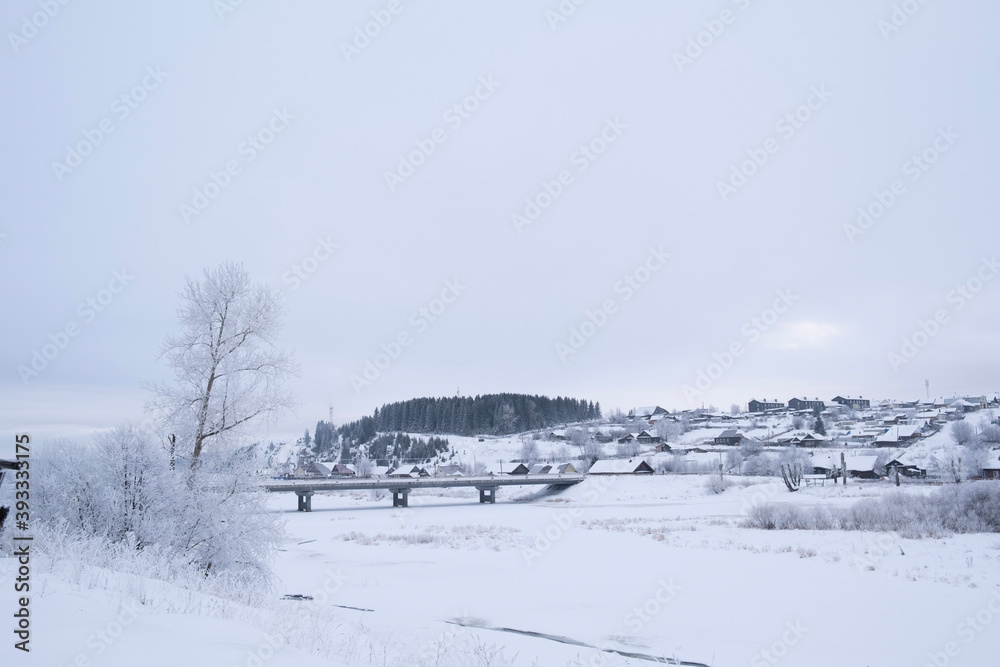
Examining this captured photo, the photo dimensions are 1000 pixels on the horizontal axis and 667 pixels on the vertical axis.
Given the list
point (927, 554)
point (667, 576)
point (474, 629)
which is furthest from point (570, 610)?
point (927, 554)

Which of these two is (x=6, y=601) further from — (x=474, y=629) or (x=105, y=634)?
(x=474, y=629)

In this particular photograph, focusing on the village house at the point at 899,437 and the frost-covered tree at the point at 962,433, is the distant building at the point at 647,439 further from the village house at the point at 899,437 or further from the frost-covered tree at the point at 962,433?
the frost-covered tree at the point at 962,433

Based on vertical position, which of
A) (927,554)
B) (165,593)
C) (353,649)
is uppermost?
(165,593)

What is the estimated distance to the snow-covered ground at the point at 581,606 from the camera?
25.3 ft

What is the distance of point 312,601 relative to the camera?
17.3 metres

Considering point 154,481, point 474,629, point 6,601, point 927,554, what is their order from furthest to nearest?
point 927,554, point 474,629, point 154,481, point 6,601

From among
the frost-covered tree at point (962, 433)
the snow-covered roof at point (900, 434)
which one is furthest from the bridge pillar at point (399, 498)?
the snow-covered roof at point (900, 434)

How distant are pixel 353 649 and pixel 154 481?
7.64m

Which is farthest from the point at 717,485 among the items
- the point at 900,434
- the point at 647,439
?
the point at 647,439

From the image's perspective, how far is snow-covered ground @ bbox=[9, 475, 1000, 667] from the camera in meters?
7.71

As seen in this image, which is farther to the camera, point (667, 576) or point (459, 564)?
point (459, 564)

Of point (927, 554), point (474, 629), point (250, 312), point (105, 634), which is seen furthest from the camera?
point (927, 554)

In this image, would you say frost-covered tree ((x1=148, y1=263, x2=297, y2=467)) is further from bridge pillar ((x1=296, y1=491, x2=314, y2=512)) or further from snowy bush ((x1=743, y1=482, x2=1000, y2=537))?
bridge pillar ((x1=296, y1=491, x2=314, y2=512))

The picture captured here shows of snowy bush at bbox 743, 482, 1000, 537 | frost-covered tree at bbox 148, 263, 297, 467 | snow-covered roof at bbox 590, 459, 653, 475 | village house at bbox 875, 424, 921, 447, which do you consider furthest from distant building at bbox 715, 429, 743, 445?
frost-covered tree at bbox 148, 263, 297, 467
